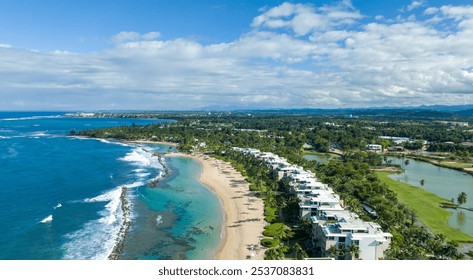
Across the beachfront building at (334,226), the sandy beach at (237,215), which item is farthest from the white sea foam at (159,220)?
the beachfront building at (334,226)

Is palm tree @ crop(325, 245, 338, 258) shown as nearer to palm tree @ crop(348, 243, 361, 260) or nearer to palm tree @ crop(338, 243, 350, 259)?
palm tree @ crop(338, 243, 350, 259)

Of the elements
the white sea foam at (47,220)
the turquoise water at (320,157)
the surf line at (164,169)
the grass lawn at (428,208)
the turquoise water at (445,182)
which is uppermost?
the surf line at (164,169)

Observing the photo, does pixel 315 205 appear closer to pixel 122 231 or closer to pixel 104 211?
pixel 122 231

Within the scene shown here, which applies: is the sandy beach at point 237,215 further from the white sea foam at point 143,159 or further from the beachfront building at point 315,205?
the white sea foam at point 143,159

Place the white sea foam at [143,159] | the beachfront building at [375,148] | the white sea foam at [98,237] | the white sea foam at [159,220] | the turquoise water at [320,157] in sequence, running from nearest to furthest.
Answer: the white sea foam at [98,237]
the white sea foam at [159,220]
the white sea foam at [143,159]
the turquoise water at [320,157]
the beachfront building at [375,148]

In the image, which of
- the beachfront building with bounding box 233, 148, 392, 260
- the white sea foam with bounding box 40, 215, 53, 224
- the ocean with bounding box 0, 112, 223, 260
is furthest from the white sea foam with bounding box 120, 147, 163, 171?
the beachfront building with bounding box 233, 148, 392, 260

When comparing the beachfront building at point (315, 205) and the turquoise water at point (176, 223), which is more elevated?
the beachfront building at point (315, 205)

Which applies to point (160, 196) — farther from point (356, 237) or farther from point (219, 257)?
point (356, 237)
